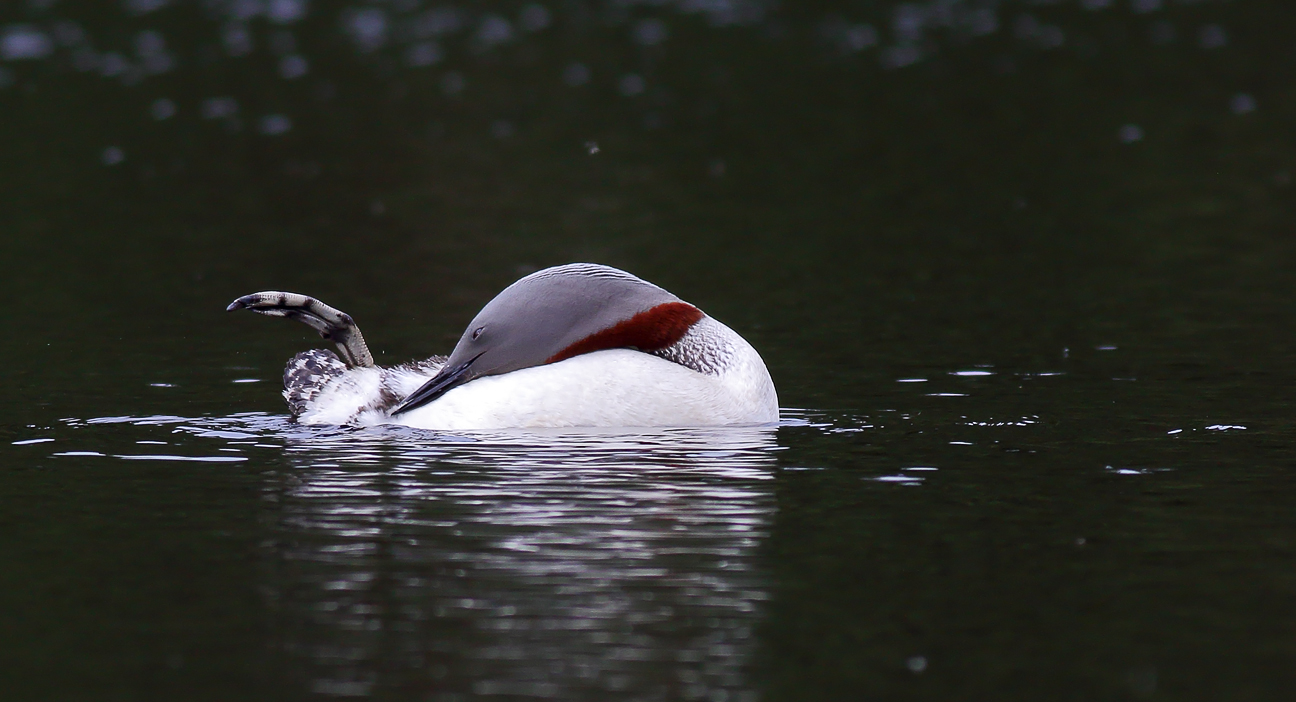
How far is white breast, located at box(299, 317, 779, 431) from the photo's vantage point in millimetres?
10102

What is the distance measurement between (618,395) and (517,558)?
2737mm

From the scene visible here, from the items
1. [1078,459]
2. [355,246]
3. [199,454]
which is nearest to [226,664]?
[199,454]

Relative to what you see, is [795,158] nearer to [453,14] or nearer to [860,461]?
[860,461]

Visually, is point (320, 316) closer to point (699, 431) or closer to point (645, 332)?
point (645, 332)

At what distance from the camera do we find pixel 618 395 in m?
10.1

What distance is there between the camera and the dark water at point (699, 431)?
253 inches

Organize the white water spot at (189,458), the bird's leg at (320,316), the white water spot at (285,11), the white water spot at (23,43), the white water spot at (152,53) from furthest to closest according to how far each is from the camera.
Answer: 1. the white water spot at (285,11)
2. the white water spot at (23,43)
3. the white water spot at (152,53)
4. the bird's leg at (320,316)
5. the white water spot at (189,458)

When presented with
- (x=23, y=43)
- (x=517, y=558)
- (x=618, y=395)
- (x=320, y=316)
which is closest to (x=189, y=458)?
(x=320, y=316)

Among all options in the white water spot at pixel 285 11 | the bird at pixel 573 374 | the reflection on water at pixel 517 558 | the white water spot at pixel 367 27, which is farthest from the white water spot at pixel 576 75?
the reflection on water at pixel 517 558

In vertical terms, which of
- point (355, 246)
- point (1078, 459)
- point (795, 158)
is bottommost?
point (1078, 459)

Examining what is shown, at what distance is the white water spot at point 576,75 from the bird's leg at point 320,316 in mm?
22019

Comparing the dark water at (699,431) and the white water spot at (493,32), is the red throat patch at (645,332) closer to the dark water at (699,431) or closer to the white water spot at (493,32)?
the dark water at (699,431)

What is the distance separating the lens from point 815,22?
42.8m

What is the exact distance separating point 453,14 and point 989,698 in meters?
42.5
